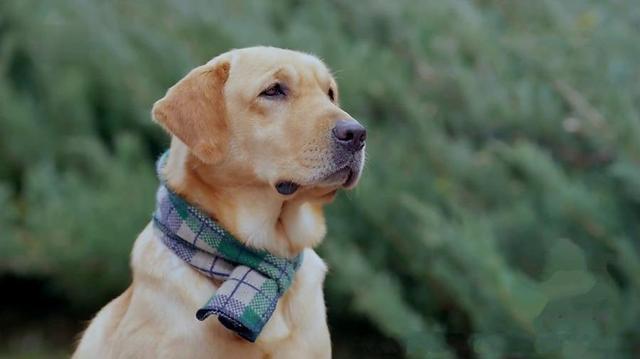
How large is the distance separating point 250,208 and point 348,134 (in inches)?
14.2

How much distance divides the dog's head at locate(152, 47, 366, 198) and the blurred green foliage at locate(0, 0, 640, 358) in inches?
42.8

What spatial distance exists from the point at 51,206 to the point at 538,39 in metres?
2.35

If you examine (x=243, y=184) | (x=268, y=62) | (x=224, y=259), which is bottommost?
(x=224, y=259)

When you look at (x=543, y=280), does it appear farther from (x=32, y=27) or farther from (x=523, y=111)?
(x=32, y=27)

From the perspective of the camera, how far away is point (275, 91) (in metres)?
3.02

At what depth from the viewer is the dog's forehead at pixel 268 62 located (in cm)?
303

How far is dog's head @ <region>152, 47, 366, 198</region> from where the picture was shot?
290 cm

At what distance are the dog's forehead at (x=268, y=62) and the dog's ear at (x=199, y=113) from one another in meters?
0.07

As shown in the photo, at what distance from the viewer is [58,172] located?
17.3 ft

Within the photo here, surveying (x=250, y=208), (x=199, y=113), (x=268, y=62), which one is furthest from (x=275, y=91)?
(x=250, y=208)

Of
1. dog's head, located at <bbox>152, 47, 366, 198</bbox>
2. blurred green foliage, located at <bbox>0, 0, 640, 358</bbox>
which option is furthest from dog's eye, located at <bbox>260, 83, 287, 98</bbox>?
blurred green foliage, located at <bbox>0, 0, 640, 358</bbox>

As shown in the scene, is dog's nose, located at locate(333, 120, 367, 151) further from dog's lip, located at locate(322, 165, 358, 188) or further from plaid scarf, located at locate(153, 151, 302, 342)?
plaid scarf, located at locate(153, 151, 302, 342)

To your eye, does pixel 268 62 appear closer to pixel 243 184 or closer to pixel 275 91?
pixel 275 91

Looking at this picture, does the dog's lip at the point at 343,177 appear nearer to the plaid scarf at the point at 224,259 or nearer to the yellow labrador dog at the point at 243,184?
the yellow labrador dog at the point at 243,184
